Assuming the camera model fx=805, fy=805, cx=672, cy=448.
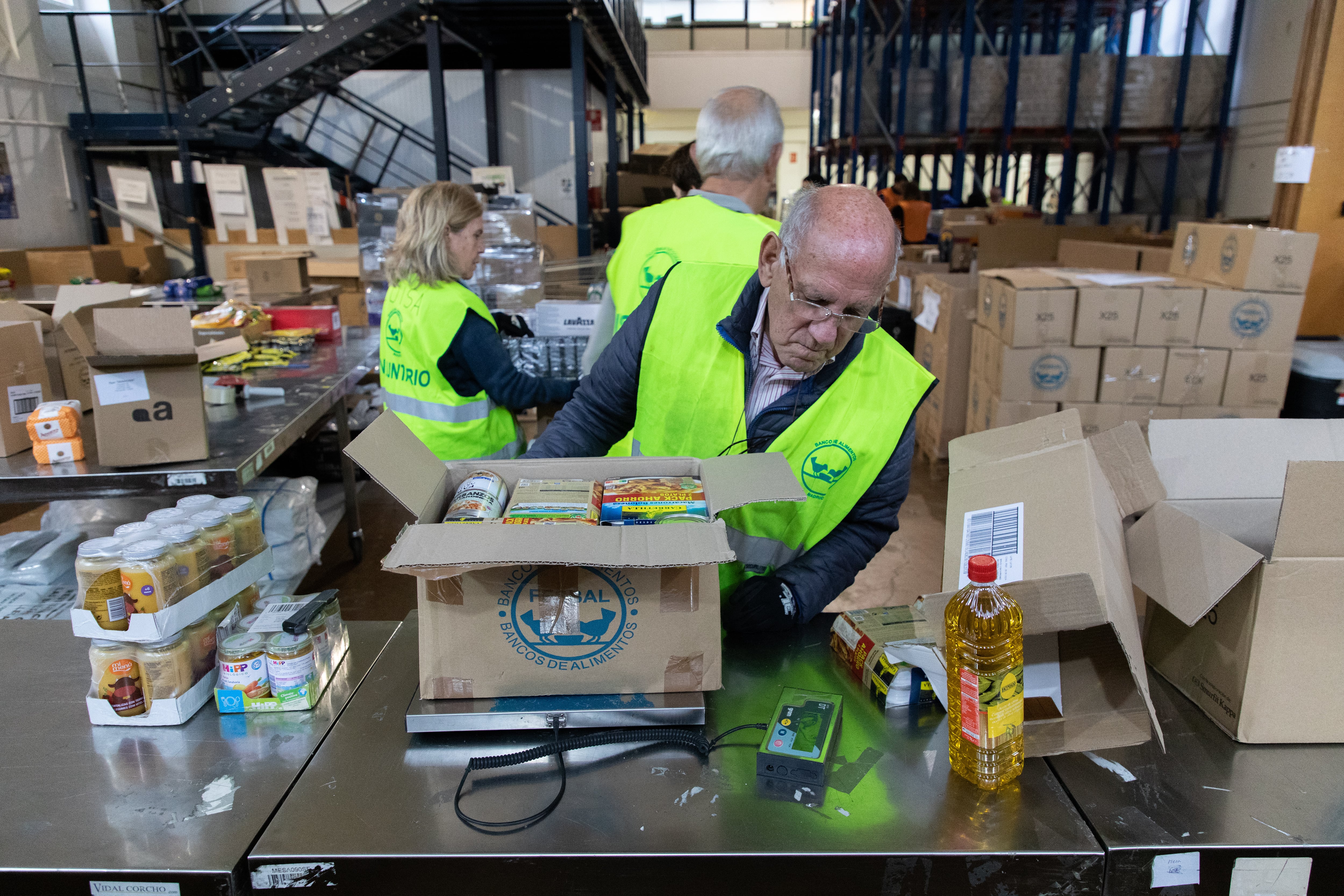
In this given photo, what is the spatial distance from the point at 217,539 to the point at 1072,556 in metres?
1.37

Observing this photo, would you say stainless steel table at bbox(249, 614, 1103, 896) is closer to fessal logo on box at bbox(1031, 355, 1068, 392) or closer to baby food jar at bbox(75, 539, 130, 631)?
baby food jar at bbox(75, 539, 130, 631)

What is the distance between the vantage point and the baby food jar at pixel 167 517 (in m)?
1.39

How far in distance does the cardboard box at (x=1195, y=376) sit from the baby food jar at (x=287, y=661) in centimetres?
414

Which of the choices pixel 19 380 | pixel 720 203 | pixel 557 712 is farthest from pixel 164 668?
pixel 720 203

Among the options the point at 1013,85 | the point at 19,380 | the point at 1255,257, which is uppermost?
the point at 1013,85

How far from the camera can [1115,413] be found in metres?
4.13

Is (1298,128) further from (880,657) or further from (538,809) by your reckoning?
(538,809)

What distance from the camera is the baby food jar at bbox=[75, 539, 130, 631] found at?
1216 millimetres

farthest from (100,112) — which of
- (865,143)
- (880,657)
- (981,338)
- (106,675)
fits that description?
(880,657)

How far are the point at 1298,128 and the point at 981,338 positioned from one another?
190 cm

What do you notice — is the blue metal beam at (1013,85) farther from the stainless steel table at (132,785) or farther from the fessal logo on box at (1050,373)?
the stainless steel table at (132,785)

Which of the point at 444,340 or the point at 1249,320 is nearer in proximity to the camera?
the point at 444,340

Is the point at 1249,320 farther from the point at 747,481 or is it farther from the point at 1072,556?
the point at 747,481

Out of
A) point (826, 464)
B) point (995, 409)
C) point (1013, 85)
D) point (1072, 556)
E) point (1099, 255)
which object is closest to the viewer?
point (1072, 556)
